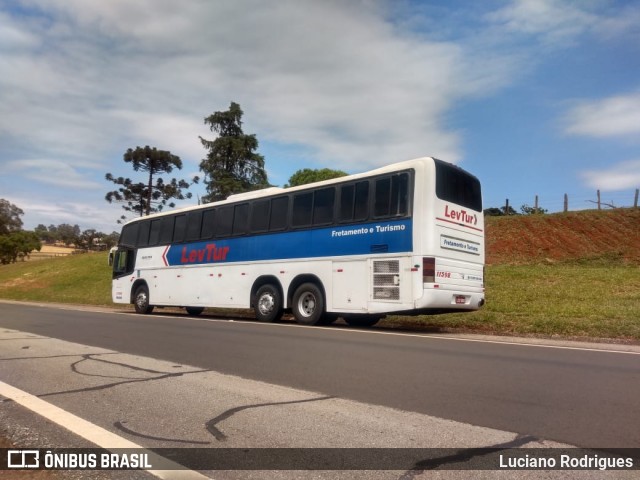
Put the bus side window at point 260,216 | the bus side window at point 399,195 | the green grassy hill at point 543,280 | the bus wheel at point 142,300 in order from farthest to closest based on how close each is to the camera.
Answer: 1. the bus wheel at point 142,300
2. the bus side window at point 260,216
3. the green grassy hill at point 543,280
4. the bus side window at point 399,195

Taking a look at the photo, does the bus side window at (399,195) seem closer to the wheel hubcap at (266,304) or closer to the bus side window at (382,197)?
the bus side window at (382,197)

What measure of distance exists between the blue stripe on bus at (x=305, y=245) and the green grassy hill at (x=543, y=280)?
3273 mm

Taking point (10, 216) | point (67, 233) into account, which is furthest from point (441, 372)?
point (67, 233)

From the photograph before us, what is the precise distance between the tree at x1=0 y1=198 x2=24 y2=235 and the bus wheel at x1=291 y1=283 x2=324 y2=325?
94.9 metres

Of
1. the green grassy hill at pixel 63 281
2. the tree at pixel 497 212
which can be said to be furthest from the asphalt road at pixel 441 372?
the tree at pixel 497 212

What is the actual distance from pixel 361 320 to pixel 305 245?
2.82 m

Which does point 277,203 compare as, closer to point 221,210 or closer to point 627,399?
point 221,210

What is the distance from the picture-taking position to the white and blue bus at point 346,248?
1195 cm

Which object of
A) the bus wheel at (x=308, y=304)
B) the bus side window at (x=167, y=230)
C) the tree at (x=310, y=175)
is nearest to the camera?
the bus wheel at (x=308, y=304)

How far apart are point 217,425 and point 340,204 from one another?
9324mm

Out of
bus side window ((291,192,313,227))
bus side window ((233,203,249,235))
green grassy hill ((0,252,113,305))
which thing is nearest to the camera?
bus side window ((291,192,313,227))

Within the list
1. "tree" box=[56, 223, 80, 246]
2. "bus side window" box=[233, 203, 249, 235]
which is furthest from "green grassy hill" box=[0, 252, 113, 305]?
"tree" box=[56, 223, 80, 246]

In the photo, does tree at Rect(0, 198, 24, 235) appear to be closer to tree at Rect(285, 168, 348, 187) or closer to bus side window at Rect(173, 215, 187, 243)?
tree at Rect(285, 168, 348, 187)

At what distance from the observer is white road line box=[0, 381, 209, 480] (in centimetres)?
364
